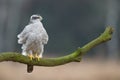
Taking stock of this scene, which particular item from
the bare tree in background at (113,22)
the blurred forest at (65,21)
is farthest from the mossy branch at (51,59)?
the blurred forest at (65,21)

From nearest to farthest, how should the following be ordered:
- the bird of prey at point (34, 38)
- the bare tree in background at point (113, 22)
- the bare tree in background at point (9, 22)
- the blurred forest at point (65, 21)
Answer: the bird of prey at point (34, 38), the bare tree in background at point (113, 22), the bare tree in background at point (9, 22), the blurred forest at point (65, 21)

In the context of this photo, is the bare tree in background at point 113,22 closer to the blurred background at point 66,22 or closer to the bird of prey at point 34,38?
the blurred background at point 66,22

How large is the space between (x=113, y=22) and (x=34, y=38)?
11837 mm

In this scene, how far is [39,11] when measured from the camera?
16922mm

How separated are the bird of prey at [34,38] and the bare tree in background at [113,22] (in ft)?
33.1

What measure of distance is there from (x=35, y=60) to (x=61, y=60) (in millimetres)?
141

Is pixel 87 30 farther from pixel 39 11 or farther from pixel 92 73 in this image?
pixel 92 73

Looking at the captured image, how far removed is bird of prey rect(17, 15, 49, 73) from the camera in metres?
3.96

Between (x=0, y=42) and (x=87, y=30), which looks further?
(x=87, y=30)

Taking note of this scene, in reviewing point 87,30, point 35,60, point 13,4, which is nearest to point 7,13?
point 13,4

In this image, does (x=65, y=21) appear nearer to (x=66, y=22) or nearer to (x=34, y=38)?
(x=66, y=22)

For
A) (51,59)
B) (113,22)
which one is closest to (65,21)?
(113,22)

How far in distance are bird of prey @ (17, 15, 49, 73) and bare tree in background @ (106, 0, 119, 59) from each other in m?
10.1

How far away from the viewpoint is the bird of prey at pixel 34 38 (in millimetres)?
3963
